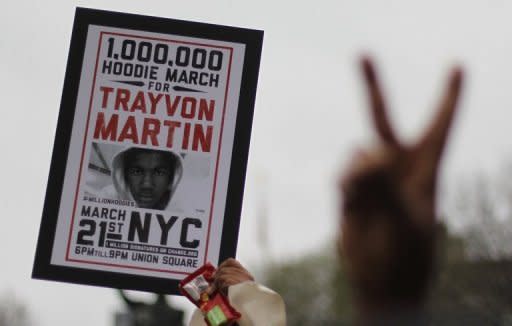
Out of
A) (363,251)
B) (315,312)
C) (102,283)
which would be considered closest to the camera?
(363,251)

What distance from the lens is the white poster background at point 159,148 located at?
4621mm

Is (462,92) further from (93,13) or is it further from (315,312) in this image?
(315,312)

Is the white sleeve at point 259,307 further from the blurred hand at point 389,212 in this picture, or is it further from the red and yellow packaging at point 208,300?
the blurred hand at point 389,212

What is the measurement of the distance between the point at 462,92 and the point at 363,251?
29 centimetres

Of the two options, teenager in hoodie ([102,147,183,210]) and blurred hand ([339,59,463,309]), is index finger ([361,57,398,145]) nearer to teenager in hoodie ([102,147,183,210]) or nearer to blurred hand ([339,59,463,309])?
blurred hand ([339,59,463,309])

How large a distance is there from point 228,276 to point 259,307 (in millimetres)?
227

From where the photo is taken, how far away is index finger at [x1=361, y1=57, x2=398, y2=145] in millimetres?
1625

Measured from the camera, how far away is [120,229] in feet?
15.3

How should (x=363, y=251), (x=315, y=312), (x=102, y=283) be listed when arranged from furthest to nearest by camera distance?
(x=315, y=312), (x=102, y=283), (x=363, y=251)

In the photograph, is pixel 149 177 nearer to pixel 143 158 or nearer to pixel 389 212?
pixel 143 158

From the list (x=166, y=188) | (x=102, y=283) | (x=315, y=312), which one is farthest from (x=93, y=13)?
(x=315, y=312)

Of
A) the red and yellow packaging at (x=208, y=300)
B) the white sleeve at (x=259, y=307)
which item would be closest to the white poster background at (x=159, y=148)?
the red and yellow packaging at (x=208, y=300)

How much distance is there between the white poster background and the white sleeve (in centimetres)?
158

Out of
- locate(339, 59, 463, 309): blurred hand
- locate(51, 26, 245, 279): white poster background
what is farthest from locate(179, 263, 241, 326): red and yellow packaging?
locate(339, 59, 463, 309): blurred hand
